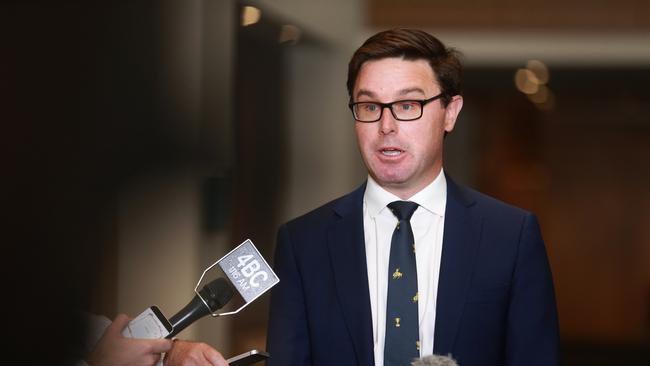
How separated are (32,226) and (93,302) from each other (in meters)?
0.17

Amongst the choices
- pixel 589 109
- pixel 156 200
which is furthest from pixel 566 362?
pixel 156 200

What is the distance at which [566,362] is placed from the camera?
173 inches

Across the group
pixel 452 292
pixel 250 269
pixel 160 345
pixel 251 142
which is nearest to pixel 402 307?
pixel 452 292

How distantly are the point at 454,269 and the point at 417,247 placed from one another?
0.21 feet

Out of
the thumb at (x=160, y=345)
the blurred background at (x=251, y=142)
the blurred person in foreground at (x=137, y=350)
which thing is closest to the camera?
the blurred background at (x=251, y=142)

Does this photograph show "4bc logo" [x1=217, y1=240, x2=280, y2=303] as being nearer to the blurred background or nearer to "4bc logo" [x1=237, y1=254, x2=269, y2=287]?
"4bc logo" [x1=237, y1=254, x2=269, y2=287]

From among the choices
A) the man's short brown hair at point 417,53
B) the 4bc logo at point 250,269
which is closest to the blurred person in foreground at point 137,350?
the 4bc logo at point 250,269

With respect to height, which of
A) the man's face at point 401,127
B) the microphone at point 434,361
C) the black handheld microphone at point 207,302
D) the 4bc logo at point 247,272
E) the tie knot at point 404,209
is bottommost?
the microphone at point 434,361

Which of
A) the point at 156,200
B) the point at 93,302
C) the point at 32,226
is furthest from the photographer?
the point at 156,200

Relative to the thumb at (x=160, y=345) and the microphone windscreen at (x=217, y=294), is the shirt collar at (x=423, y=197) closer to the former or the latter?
the microphone windscreen at (x=217, y=294)

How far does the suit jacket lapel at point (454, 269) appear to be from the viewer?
3.78 feet

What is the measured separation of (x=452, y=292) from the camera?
3.80 feet

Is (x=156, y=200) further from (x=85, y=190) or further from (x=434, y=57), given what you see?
(x=85, y=190)

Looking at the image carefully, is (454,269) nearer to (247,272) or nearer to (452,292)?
(452,292)
